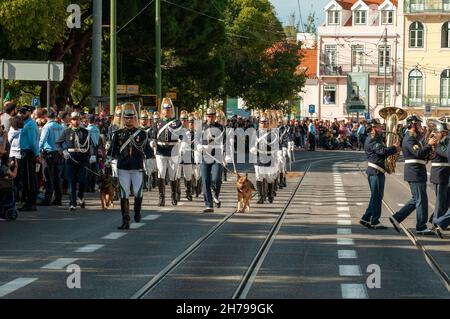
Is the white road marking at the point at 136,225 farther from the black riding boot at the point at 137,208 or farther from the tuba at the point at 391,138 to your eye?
the tuba at the point at 391,138

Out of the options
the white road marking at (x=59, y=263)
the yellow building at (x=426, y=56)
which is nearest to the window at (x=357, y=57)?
the yellow building at (x=426, y=56)

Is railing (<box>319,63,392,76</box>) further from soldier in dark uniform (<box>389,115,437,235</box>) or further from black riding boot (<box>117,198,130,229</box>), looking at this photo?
black riding boot (<box>117,198,130,229</box>)

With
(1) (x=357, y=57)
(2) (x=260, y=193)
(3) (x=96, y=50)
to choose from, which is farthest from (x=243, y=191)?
(1) (x=357, y=57)

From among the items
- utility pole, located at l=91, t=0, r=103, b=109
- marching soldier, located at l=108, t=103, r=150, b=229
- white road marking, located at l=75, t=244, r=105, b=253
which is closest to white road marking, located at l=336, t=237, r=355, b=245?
white road marking, located at l=75, t=244, r=105, b=253

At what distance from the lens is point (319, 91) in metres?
112

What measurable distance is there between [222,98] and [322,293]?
6530 centimetres

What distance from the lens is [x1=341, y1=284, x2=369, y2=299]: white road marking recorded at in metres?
11.7

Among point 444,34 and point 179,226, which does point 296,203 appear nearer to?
point 179,226

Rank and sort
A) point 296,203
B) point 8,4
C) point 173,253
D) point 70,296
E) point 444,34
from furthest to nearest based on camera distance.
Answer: point 444,34, point 8,4, point 296,203, point 173,253, point 70,296

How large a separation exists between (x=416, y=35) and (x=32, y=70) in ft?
263

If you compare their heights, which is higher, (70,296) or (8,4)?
(8,4)

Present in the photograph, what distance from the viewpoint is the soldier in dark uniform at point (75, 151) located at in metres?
22.7

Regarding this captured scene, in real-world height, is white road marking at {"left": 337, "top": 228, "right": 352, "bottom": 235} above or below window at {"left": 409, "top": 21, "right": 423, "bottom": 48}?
below
